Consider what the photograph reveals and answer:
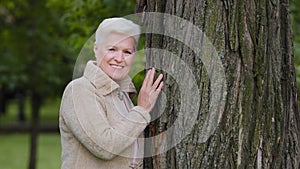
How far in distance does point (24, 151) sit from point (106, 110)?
17860 mm

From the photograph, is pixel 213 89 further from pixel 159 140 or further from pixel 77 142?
pixel 77 142

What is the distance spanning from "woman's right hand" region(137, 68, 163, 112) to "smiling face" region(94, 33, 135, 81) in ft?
0.46

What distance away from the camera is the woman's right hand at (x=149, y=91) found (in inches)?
135

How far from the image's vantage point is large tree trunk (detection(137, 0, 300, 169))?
11.0 ft

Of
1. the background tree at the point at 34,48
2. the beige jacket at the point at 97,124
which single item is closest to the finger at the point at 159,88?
the beige jacket at the point at 97,124

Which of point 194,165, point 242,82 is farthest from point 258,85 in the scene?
point 194,165

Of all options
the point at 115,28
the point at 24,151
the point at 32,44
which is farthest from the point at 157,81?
the point at 24,151

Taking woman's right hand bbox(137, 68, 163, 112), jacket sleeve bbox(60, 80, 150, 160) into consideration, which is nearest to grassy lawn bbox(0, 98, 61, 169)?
woman's right hand bbox(137, 68, 163, 112)

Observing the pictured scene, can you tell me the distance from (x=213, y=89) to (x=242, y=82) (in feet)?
0.51

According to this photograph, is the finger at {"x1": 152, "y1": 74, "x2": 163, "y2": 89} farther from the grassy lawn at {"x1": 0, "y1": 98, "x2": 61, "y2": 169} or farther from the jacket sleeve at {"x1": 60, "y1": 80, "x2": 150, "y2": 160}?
the grassy lawn at {"x1": 0, "y1": 98, "x2": 61, "y2": 169}

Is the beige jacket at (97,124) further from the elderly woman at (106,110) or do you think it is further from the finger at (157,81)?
the finger at (157,81)

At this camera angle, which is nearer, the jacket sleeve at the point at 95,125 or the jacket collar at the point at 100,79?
the jacket sleeve at the point at 95,125

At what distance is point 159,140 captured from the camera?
11.4 ft

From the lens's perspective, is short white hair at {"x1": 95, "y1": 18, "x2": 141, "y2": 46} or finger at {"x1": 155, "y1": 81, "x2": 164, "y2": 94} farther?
finger at {"x1": 155, "y1": 81, "x2": 164, "y2": 94}
